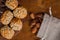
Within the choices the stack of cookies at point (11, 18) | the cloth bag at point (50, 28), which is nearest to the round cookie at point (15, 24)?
the stack of cookies at point (11, 18)

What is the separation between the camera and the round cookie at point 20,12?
1.05 meters

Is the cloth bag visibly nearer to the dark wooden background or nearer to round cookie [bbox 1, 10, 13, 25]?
the dark wooden background

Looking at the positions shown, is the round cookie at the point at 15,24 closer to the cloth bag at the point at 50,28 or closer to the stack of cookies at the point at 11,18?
the stack of cookies at the point at 11,18

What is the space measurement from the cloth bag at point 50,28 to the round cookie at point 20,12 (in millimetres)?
108

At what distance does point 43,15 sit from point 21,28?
121 millimetres

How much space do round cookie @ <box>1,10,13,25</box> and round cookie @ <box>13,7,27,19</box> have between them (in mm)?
23

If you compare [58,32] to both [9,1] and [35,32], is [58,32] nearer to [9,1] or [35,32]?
[35,32]

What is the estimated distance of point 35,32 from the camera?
1106 mm

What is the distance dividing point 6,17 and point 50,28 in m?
0.22

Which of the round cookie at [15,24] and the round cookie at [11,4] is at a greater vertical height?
the round cookie at [11,4]

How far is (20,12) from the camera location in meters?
1.05

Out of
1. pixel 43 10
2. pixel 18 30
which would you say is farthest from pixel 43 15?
pixel 18 30

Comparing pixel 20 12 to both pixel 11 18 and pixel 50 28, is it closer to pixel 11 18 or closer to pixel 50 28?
pixel 11 18

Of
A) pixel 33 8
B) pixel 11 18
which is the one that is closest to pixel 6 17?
pixel 11 18
